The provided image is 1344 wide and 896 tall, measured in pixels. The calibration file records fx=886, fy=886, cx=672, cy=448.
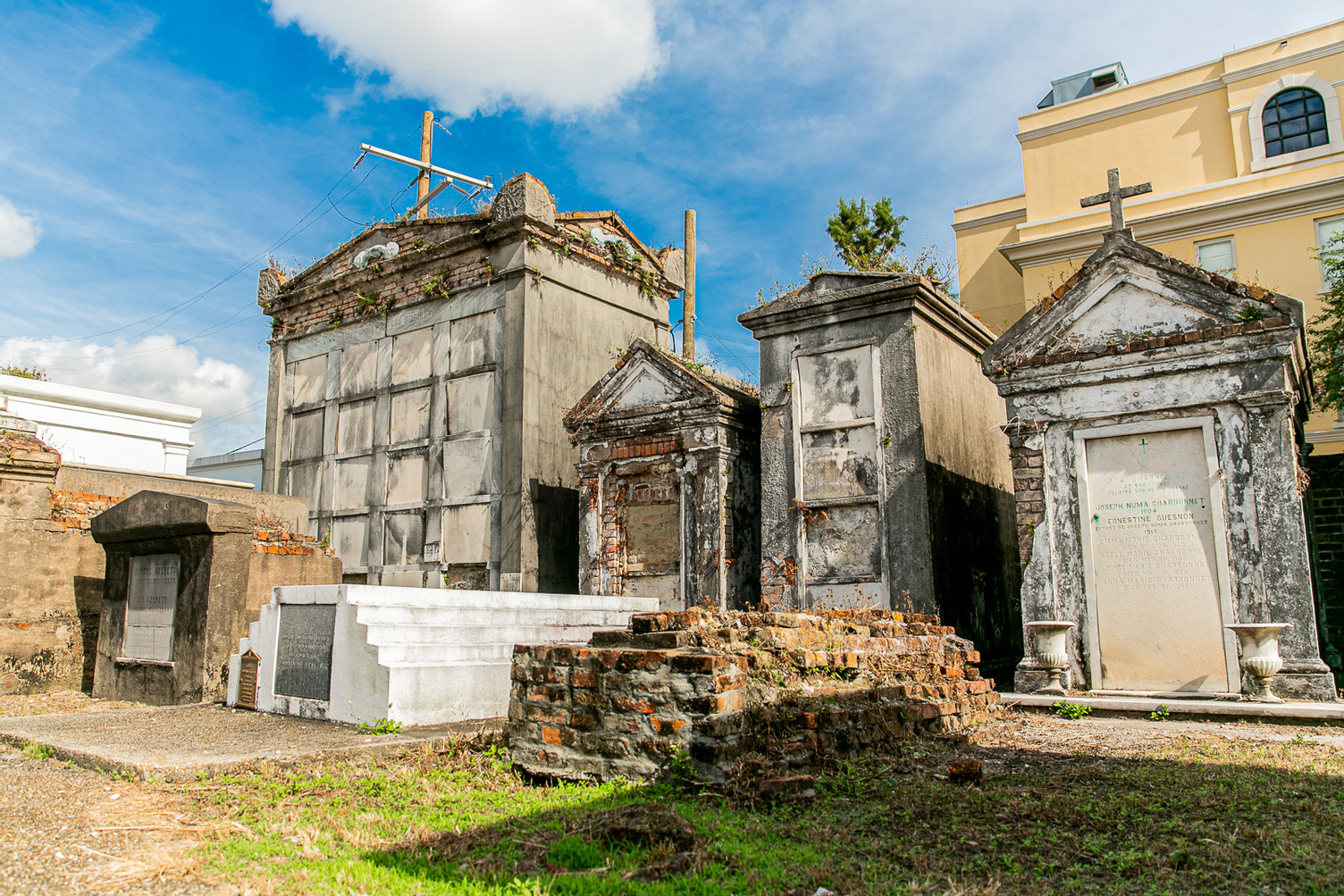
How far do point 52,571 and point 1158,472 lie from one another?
1211 centimetres

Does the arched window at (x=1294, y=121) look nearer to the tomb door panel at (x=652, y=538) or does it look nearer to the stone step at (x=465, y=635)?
the tomb door panel at (x=652, y=538)

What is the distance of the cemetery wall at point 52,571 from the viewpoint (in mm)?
9961

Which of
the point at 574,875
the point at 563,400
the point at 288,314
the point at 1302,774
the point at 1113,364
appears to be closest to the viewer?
the point at 574,875

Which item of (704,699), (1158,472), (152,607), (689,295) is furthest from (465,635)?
(689,295)

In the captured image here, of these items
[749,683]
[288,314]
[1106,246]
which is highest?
[288,314]

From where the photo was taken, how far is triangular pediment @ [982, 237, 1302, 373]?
826cm

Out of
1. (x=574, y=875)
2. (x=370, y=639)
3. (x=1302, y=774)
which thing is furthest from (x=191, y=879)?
(x=1302, y=774)

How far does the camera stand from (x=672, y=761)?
4.66 metres

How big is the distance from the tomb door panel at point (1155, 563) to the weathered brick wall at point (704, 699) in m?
3.10

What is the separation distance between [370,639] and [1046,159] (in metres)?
21.5

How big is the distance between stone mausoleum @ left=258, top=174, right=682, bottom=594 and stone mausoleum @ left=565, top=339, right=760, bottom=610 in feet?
3.80

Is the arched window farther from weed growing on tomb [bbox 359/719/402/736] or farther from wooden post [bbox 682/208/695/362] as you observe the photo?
weed growing on tomb [bbox 359/719/402/736]

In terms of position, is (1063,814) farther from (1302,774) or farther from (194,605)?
(194,605)

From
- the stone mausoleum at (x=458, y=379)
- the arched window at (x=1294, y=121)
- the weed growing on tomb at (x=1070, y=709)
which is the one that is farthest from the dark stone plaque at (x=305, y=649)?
Answer: the arched window at (x=1294, y=121)
